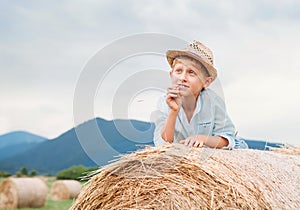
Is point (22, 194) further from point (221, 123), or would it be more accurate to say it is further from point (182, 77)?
point (182, 77)

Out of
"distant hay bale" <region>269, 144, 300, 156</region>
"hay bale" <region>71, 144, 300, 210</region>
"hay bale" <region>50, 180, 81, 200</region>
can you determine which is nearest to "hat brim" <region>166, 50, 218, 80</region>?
"hay bale" <region>71, 144, 300, 210</region>

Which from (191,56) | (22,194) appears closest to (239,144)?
(191,56)

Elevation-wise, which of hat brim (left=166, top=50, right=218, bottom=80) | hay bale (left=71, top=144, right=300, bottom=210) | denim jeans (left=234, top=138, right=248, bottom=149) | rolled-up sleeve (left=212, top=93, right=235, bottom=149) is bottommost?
hay bale (left=71, top=144, right=300, bottom=210)

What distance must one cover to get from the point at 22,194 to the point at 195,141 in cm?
672

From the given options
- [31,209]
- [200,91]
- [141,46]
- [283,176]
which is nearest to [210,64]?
[200,91]

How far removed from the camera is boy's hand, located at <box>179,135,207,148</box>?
3.47 m

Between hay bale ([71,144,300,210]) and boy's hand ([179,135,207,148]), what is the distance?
0.19ft

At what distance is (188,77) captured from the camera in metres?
3.49

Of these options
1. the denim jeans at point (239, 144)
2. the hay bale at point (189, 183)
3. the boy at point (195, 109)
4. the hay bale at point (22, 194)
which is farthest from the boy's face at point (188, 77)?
the hay bale at point (22, 194)

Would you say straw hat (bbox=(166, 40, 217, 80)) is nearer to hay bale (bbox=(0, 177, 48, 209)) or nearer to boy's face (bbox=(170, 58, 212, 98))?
boy's face (bbox=(170, 58, 212, 98))

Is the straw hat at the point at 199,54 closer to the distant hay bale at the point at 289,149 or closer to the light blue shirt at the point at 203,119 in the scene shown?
the light blue shirt at the point at 203,119

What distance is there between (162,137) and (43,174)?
1869cm

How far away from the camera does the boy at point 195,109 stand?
11.5 feet

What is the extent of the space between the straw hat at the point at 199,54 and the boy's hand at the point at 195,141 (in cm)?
49
